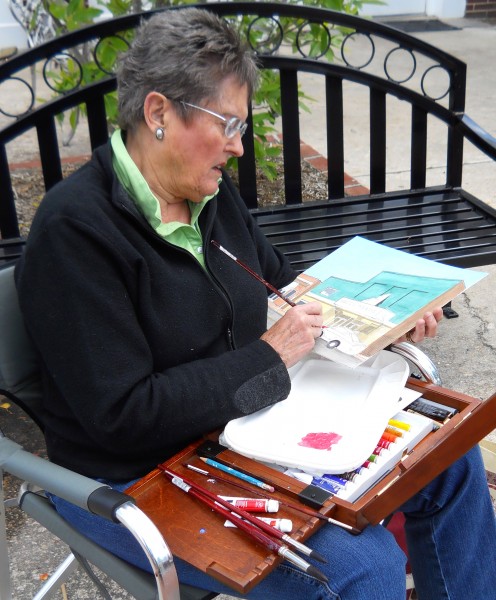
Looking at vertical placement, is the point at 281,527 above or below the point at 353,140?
above

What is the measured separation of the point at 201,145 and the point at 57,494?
2.69 feet

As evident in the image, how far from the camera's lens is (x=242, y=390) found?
6.18 ft

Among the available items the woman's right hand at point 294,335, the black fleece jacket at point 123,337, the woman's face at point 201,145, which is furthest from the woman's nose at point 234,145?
the woman's right hand at point 294,335

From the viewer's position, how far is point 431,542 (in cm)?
203

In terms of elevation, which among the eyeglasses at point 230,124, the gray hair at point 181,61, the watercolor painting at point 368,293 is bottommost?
the watercolor painting at point 368,293

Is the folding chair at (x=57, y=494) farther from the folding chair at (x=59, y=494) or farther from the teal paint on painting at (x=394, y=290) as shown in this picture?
the teal paint on painting at (x=394, y=290)

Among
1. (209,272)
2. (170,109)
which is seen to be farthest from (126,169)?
(209,272)

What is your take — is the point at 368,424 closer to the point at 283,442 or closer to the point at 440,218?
the point at 283,442

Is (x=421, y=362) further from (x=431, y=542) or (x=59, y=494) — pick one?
(x=59, y=494)

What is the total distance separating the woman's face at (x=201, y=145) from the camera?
193 cm

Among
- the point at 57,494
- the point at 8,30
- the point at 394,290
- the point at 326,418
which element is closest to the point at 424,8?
the point at 8,30

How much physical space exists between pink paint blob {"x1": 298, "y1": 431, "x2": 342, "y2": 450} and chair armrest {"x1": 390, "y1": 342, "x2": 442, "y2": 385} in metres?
0.41

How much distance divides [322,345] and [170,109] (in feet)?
2.11

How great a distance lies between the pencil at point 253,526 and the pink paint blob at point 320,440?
23cm
